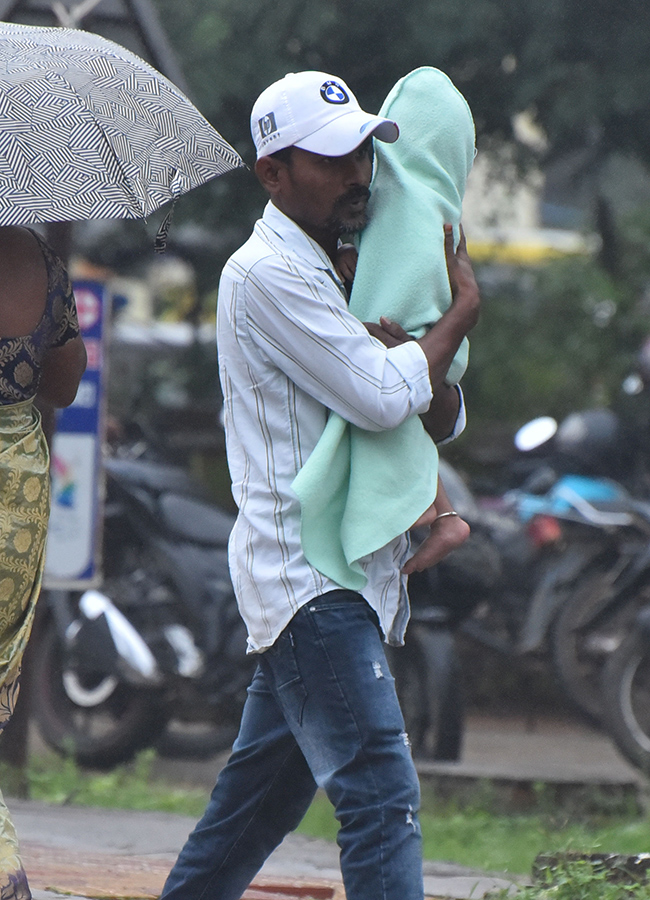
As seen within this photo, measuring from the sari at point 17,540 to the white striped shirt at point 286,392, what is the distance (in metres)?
0.42

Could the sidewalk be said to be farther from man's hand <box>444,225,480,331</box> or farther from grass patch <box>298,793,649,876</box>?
man's hand <box>444,225,480,331</box>

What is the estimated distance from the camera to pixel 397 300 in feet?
8.84

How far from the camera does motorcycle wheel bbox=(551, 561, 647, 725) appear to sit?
673 cm

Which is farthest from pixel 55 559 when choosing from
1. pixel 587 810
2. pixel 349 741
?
pixel 349 741

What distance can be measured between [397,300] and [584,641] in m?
4.33

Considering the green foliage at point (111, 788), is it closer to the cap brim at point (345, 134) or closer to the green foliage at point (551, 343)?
the cap brim at point (345, 134)

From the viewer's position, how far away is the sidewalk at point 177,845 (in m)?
3.94

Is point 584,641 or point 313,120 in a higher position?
point 313,120

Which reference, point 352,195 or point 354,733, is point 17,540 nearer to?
point 354,733

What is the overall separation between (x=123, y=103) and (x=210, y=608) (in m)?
3.42

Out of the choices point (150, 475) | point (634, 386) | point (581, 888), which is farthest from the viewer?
point (634, 386)

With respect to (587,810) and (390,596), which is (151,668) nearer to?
Result: (587,810)

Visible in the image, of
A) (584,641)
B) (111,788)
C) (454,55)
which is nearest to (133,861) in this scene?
(111,788)

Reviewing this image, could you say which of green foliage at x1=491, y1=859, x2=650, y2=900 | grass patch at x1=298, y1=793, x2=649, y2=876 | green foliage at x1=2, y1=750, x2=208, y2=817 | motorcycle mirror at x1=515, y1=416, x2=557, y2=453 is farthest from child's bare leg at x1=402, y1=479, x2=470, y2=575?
motorcycle mirror at x1=515, y1=416, x2=557, y2=453
